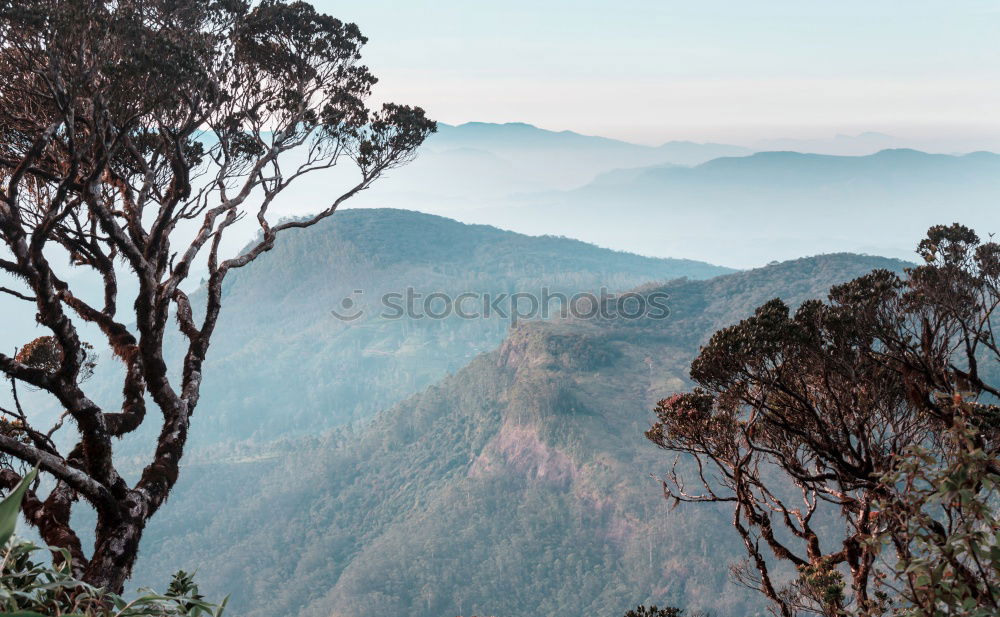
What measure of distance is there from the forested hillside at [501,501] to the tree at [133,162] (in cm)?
6728

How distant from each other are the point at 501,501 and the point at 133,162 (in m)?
85.6

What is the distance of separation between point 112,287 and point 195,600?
27.2ft

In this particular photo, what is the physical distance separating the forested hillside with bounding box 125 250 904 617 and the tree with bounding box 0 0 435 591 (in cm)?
6728

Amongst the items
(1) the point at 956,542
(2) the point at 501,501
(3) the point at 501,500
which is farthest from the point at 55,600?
(3) the point at 501,500

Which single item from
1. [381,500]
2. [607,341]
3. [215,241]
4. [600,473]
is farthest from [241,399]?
[215,241]

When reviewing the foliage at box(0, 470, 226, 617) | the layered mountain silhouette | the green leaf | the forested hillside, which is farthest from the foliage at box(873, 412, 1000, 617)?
the layered mountain silhouette

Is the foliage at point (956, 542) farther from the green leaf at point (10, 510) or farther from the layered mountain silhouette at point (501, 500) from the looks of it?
the layered mountain silhouette at point (501, 500)

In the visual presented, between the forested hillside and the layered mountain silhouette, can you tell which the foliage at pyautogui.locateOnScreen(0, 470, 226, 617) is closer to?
the forested hillside

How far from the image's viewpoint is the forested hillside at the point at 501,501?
254 feet

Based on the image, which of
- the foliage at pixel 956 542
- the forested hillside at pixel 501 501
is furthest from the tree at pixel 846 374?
the forested hillside at pixel 501 501

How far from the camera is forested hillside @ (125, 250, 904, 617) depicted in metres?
77.3

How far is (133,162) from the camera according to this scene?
10281 mm

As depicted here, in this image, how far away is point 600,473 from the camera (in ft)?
287

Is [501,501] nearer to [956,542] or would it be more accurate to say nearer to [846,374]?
[846,374]
